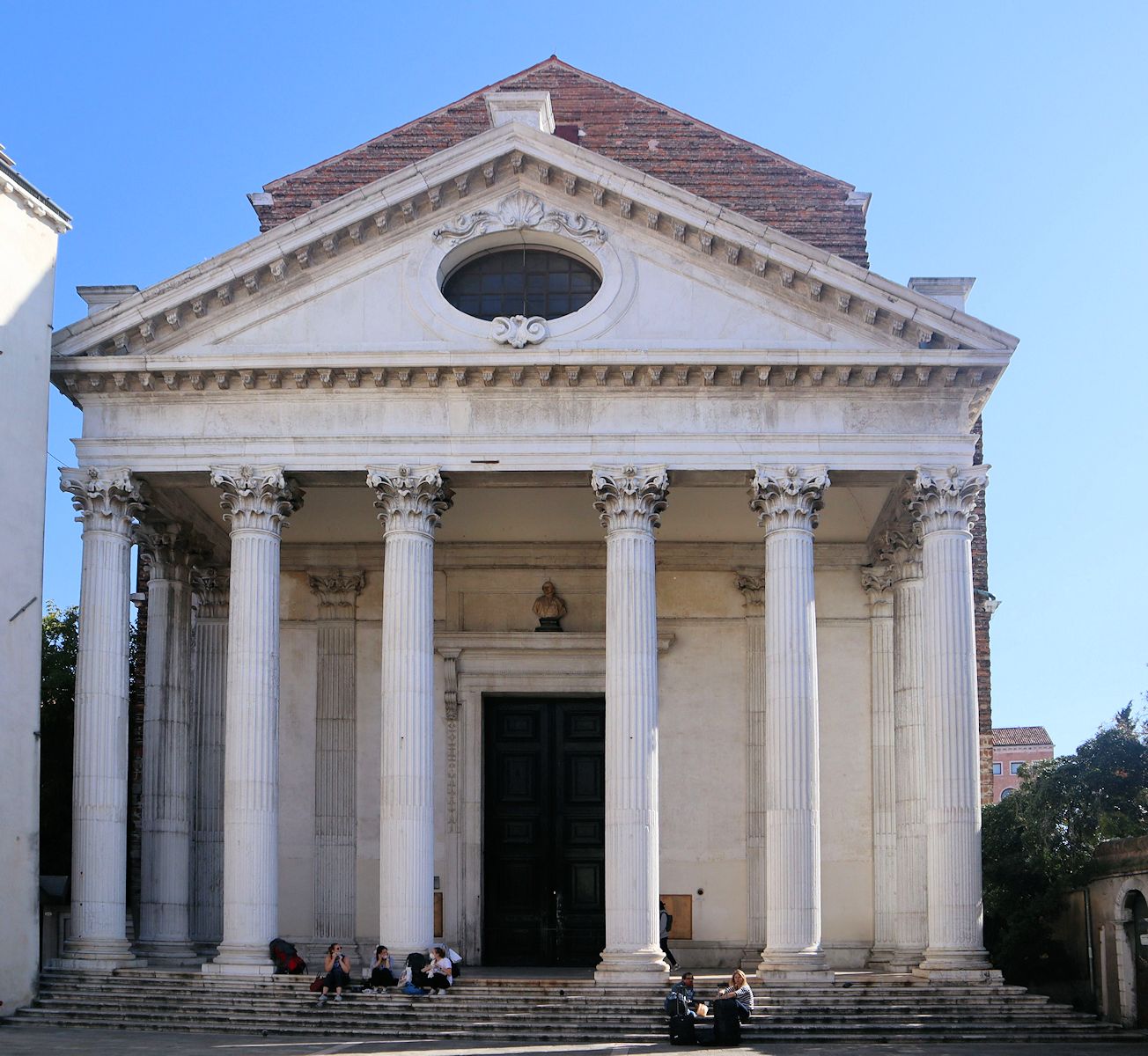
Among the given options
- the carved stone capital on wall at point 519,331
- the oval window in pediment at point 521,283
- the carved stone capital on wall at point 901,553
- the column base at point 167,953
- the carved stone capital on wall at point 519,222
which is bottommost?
the column base at point 167,953

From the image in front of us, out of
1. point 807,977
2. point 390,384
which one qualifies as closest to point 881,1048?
point 807,977

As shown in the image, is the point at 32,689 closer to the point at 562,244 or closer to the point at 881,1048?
the point at 562,244

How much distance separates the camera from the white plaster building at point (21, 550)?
2720 centimetres

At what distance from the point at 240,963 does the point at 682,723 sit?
411 inches

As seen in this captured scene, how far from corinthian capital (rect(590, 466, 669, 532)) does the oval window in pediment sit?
3.41 metres

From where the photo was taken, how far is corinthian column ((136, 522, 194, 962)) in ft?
101

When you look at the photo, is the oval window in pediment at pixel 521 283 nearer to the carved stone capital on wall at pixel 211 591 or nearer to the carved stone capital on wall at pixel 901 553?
the carved stone capital on wall at pixel 901 553

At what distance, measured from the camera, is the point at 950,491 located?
28.8m

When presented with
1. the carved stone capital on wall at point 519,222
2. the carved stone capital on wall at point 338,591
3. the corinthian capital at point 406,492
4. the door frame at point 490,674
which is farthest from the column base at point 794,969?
the carved stone capital on wall at point 519,222

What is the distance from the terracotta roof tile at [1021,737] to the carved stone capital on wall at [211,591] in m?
73.1

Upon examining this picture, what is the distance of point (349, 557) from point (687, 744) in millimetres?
7587

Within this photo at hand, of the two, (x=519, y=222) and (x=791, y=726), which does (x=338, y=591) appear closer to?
(x=519, y=222)

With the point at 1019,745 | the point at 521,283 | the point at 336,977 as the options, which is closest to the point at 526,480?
the point at 521,283

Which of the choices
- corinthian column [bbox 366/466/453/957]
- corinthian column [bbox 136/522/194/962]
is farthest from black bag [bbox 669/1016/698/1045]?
corinthian column [bbox 136/522/194/962]
